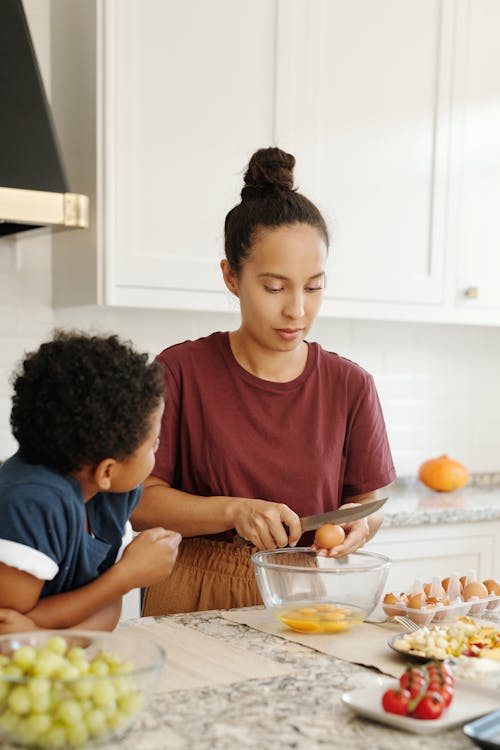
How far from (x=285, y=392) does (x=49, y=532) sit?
2.35ft

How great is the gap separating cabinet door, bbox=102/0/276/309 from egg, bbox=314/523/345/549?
1297 millimetres

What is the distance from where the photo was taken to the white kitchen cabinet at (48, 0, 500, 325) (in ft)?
8.81

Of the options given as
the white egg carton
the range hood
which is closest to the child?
the white egg carton

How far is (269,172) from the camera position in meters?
1.87

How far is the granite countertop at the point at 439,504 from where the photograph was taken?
2.95m

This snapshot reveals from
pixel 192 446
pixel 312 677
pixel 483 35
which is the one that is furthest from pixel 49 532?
pixel 483 35

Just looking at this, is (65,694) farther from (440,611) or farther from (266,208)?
(266,208)

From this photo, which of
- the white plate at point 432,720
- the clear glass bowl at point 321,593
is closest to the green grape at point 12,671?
the white plate at point 432,720

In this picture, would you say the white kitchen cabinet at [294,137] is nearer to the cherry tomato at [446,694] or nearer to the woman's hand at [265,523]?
the woman's hand at [265,523]

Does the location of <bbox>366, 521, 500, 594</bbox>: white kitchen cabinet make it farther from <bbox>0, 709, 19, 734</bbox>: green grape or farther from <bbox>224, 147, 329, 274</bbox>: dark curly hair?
<bbox>0, 709, 19, 734</bbox>: green grape

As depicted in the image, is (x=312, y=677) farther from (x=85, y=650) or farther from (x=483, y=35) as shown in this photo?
(x=483, y=35)

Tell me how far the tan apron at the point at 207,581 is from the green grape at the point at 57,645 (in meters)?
0.70

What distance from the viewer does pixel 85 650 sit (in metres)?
1.12

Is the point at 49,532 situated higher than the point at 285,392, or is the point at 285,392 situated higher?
the point at 285,392
